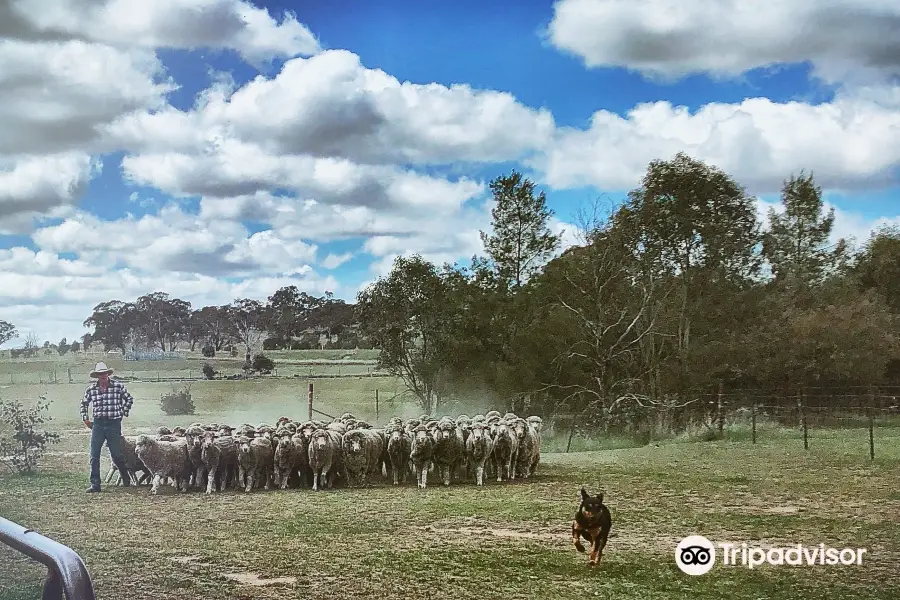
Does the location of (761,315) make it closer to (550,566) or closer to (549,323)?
(549,323)

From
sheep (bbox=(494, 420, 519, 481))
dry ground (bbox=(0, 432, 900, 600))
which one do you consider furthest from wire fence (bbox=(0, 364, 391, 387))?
sheep (bbox=(494, 420, 519, 481))

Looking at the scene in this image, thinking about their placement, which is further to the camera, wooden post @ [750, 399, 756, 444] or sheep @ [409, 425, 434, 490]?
wooden post @ [750, 399, 756, 444]

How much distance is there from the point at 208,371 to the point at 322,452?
1.47 m

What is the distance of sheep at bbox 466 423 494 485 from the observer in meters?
8.82

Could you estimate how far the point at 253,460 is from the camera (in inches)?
327

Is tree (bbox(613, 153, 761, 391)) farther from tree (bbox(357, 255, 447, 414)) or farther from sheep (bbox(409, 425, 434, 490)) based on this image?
sheep (bbox(409, 425, 434, 490))

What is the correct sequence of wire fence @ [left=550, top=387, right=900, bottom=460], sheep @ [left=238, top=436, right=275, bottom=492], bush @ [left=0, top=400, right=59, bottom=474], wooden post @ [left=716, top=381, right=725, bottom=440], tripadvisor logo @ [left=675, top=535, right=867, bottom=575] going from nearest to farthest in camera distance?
tripadvisor logo @ [left=675, top=535, right=867, bottom=575]
bush @ [left=0, top=400, right=59, bottom=474]
sheep @ [left=238, top=436, right=275, bottom=492]
wire fence @ [left=550, top=387, right=900, bottom=460]
wooden post @ [left=716, top=381, right=725, bottom=440]

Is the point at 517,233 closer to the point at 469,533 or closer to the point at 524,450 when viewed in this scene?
the point at 524,450

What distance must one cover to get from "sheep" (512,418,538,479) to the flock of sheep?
10mm

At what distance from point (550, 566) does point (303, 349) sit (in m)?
4.29

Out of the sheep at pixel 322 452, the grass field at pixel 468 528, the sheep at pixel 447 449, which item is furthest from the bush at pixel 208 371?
the sheep at pixel 447 449

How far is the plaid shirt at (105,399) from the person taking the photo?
7.72m

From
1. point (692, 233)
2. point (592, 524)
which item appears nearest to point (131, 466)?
point (592, 524)

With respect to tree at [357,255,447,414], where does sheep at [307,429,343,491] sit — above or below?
below
